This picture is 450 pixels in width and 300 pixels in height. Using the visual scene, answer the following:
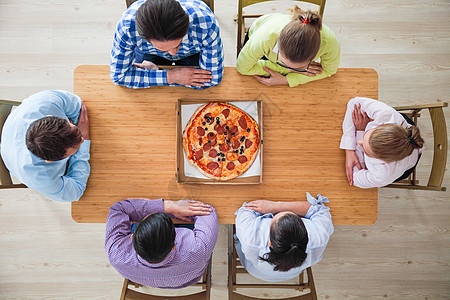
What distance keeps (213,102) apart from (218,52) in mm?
316

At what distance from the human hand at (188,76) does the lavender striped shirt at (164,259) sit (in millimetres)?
760

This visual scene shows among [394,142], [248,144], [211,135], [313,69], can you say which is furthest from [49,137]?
[394,142]

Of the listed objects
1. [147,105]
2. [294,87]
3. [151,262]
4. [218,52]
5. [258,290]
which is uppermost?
[218,52]

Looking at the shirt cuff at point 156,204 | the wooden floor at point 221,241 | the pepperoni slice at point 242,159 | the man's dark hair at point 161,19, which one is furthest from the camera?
the wooden floor at point 221,241

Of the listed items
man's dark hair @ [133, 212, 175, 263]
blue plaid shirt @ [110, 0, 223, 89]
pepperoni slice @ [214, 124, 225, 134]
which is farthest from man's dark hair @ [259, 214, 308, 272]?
blue plaid shirt @ [110, 0, 223, 89]

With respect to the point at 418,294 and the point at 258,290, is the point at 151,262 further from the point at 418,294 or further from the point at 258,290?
the point at 418,294

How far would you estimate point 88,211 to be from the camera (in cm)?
180

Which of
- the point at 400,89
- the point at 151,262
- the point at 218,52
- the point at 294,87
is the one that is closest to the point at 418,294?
the point at 400,89

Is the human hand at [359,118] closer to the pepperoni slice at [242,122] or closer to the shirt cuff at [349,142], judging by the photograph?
the shirt cuff at [349,142]

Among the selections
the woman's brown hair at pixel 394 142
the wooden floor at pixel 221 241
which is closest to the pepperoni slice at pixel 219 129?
the woman's brown hair at pixel 394 142

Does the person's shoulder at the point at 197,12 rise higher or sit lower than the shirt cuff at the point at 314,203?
higher

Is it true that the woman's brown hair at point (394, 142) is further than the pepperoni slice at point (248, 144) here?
No

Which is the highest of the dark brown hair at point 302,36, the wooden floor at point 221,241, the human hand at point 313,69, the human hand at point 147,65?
the dark brown hair at point 302,36

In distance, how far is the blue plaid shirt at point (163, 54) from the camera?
1539 mm
